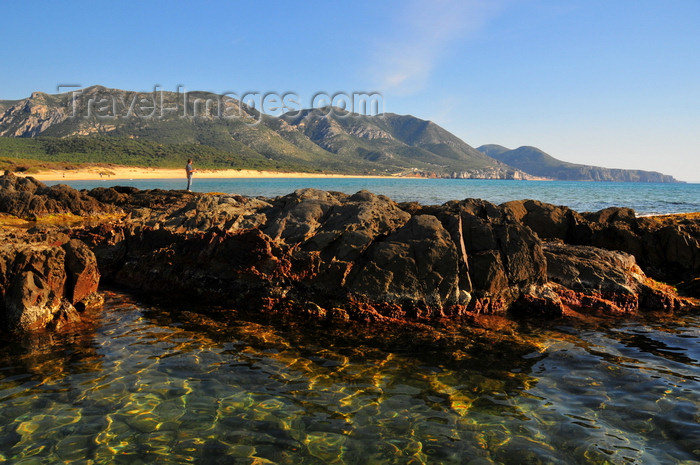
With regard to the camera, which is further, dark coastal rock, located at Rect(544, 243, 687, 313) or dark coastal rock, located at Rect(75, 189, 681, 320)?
dark coastal rock, located at Rect(544, 243, 687, 313)

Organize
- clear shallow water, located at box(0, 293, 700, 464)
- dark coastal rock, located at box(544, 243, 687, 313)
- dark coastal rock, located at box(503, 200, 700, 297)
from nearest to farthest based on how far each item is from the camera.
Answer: clear shallow water, located at box(0, 293, 700, 464) → dark coastal rock, located at box(544, 243, 687, 313) → dark coastal rock, located at box(503, 200, 700, 297)

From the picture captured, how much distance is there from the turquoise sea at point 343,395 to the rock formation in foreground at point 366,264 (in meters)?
1.02

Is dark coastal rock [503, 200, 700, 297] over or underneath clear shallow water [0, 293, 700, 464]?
over

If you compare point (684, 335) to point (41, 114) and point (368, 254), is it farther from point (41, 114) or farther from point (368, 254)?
point (41, 114)

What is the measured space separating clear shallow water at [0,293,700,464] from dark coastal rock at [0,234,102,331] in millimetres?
723

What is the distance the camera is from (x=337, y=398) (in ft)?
18.6

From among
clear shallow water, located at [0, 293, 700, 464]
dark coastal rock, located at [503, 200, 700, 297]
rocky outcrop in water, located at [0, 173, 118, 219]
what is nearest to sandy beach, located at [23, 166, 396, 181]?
rocky outcrop in water, located at [0, 173, 118, 219]

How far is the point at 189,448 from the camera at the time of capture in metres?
4.55

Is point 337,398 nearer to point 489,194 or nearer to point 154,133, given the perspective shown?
point 489,194

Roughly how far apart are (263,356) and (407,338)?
110 inches

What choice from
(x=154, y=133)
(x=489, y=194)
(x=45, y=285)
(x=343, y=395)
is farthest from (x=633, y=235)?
(x=154, y=133)

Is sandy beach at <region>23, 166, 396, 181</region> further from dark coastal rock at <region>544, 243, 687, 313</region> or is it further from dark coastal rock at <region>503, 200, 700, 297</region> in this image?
dark coastal rock at <region>544, 243, 687, 313</region>

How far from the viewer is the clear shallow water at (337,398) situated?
4594 mm

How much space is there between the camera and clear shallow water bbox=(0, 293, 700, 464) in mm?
4594
